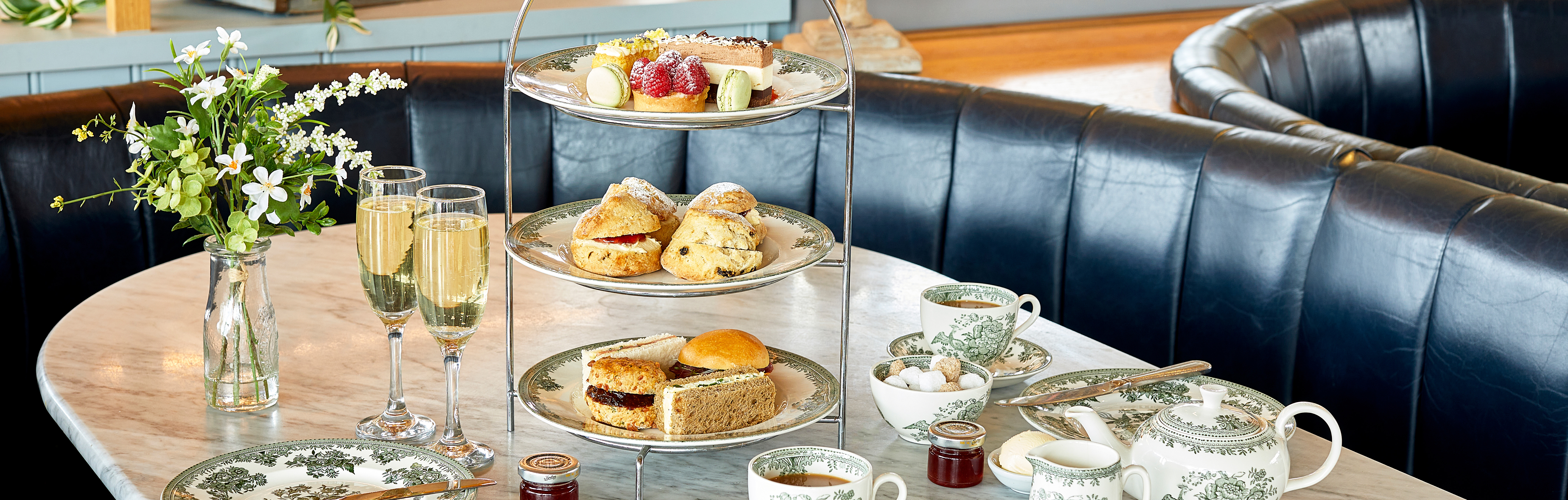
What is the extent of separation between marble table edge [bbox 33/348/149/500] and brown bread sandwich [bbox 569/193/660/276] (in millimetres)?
385

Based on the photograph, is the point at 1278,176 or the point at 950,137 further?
the point at 950,137

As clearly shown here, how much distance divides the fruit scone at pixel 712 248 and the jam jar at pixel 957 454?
7.9 inches

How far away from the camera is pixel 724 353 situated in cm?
108

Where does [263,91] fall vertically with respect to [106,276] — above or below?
above

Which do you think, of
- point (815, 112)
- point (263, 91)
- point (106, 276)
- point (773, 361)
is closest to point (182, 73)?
point (263, 91)

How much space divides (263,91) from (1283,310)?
4.31 ft

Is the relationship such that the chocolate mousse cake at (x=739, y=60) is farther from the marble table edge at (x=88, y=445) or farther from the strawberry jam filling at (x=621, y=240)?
the marble table edge at (x=88, y=445)

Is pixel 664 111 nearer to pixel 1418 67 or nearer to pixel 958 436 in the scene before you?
pixel 958 436

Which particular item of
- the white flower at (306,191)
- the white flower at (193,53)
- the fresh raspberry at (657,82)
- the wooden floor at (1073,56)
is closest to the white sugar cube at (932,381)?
the fresh raspberry at (657,82)

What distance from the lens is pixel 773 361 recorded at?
3.77 feet

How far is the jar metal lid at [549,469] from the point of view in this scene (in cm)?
91

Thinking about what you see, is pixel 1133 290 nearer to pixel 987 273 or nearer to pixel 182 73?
pixel 987 273

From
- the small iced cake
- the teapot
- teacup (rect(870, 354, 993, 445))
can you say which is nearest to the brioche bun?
teacup (rect(870, 354, 993, 445))

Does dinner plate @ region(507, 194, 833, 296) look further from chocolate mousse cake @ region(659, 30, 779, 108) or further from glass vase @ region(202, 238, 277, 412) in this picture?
glass vase @ region(202, 238, 277, 412)
